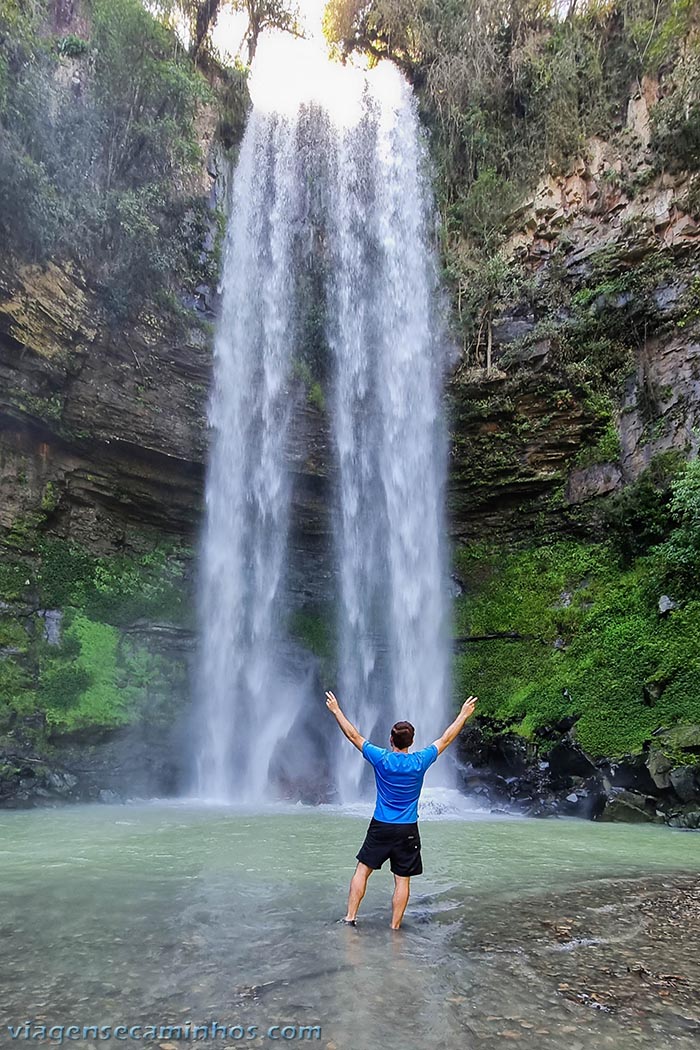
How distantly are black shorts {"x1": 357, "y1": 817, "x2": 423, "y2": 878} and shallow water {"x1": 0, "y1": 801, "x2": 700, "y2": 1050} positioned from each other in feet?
1.00

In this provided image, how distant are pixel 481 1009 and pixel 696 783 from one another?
311 inches

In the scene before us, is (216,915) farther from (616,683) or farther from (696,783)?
(616,683)

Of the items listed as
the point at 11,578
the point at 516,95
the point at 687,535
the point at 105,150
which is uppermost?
the point at 516,95

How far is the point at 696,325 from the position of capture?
14.4 m

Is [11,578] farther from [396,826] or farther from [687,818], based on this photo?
[687,818]

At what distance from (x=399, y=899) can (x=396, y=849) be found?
253 millimetres

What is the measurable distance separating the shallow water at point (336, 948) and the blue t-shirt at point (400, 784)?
55cm

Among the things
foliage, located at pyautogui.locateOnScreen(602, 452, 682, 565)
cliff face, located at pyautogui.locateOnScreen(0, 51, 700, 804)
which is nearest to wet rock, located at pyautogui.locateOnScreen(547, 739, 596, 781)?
cliff face, located at pyautogui.locateOnScreen(0, 51, 700, 804)

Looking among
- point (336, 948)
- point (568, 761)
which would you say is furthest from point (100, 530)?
point (336, 948)

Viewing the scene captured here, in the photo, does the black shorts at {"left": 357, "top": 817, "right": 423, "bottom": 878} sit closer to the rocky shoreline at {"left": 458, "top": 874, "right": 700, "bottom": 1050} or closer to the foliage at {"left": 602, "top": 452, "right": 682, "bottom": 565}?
the rocky shoreline at {"left": 458, "top": 874, "right": 700, "bottom": 1050}

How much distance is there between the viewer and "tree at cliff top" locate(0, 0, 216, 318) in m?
12.6

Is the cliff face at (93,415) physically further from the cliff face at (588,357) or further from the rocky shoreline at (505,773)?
the cliff face at (588,357)

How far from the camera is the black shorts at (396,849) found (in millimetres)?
3531

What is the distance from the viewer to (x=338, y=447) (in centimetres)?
1574
